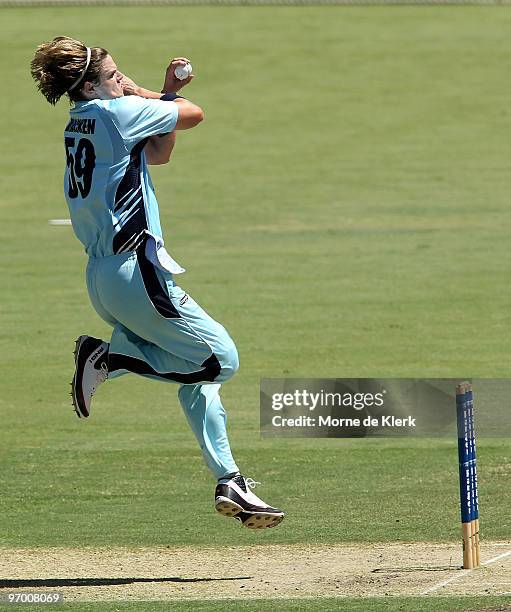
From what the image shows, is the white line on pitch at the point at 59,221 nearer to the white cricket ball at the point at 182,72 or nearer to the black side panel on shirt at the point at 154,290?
the white cricket ball at the point at 182,72

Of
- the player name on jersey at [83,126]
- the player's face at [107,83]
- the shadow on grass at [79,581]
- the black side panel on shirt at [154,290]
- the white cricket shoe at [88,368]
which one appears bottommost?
the shadow on grass at [79,581]

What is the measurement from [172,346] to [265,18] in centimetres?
3295

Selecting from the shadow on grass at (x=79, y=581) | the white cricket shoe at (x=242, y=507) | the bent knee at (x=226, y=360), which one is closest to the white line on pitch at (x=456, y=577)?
the white cricket shoe at (x=242, y=507)

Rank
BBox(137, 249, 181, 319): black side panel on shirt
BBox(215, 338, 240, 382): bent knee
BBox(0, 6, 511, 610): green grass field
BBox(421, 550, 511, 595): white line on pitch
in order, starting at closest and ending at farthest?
BBox(421, 550, 511, 595): white line on pitch
BBox(137, 249, 181, 319): black side panel on shirt
BBox(215, 338, 240, 382): bent knee
BBox(0, 6, 511, 610): green grass field

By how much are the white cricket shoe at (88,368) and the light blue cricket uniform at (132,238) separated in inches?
8.8

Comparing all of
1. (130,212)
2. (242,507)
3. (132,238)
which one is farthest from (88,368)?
(242,507)

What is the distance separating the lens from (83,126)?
7152 millimetres

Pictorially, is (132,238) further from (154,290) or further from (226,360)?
(226,360)

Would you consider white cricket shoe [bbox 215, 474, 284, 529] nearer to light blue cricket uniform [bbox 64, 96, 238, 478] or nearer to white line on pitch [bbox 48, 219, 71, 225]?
light blue cricket uniform [bbox 64, 96, 238, 478]

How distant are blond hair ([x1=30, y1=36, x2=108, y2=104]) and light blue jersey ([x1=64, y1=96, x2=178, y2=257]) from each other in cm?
11

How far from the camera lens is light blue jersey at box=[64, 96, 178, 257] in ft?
23.3

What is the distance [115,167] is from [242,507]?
5.82 feet

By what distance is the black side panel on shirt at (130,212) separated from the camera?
23.4 feet

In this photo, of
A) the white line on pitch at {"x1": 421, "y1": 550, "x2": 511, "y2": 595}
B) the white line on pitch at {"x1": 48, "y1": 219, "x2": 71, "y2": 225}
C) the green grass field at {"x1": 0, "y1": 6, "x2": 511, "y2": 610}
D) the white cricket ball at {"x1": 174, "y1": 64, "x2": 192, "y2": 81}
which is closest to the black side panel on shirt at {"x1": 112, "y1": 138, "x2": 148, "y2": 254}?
the white cricket ball at {"x1": 174, "y1": 64, "x2": 192, "y2": 81}
